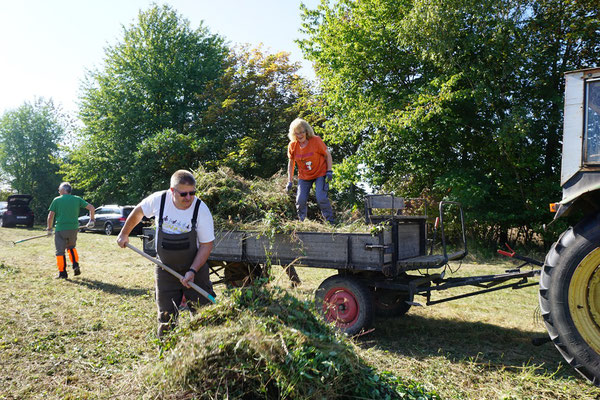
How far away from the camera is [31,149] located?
128 feet

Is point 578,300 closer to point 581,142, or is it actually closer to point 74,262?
point 581,142

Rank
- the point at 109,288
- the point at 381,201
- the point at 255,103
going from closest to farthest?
the point at 381,201, the point at 109,288, the point at 255,103

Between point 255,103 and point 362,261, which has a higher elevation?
point 255,103

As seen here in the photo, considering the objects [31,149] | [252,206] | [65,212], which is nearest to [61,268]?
[65,212]

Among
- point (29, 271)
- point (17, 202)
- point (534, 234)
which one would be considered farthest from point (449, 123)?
point (17, 202)

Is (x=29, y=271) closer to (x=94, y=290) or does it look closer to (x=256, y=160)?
(x=94, y=290)

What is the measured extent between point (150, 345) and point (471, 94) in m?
10.9

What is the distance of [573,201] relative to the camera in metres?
3.76

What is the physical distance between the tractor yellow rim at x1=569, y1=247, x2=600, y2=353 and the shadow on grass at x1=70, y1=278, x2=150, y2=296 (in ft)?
19.9

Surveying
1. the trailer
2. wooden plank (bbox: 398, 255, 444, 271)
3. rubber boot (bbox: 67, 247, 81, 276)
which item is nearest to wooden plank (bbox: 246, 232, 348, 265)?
the trailer

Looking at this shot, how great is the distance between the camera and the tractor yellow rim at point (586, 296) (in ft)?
11.6

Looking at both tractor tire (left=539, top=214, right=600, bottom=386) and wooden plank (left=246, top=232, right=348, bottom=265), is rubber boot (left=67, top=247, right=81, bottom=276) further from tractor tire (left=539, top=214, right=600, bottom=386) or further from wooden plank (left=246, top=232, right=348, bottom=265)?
tractor tire (left=539, top=214, right=600, bottom=386)

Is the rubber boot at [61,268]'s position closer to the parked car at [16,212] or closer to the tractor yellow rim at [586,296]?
the tractor yellow rim at [586,296]

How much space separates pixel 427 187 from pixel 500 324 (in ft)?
31.0
